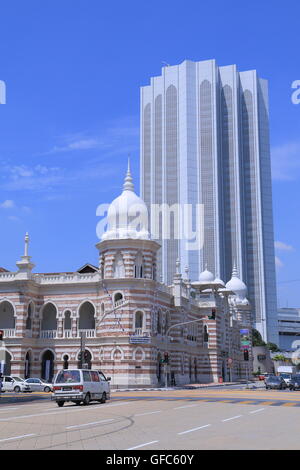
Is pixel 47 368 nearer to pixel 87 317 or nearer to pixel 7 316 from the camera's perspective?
pixel 87 317

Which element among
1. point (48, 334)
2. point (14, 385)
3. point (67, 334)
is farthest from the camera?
point (48, 334)

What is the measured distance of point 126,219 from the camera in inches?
2223

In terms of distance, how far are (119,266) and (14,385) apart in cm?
1464

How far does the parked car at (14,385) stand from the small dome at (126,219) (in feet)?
52.3

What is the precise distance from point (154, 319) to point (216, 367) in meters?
20.8

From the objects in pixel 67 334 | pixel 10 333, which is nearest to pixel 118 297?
pixel 67 334

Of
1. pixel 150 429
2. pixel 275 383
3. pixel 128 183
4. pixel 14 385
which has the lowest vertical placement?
pixel 275 383

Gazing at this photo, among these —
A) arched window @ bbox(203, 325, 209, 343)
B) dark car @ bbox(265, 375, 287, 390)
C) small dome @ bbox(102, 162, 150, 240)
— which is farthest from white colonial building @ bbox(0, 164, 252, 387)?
arched window @ bbox(203, 325, 209, 343)

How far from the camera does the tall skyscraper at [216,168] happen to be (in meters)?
149

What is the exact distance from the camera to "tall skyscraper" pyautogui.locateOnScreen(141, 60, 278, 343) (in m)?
149

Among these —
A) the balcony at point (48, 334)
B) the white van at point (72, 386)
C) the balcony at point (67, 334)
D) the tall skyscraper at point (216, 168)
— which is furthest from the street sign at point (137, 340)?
the tall skyscraper at point (216, 168)

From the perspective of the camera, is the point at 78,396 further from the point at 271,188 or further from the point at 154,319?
the point at 271,188

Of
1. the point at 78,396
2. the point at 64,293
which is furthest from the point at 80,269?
the point at 78,396
